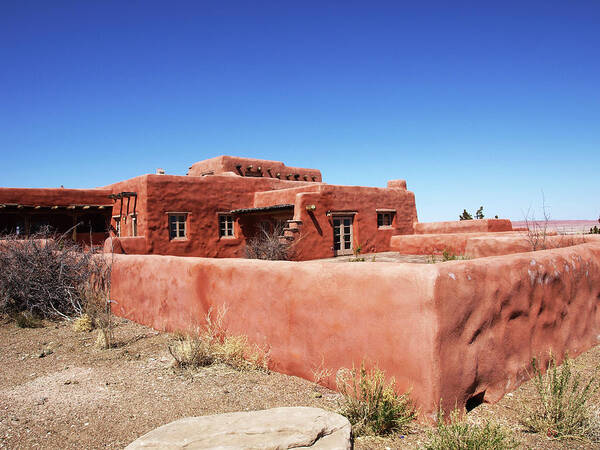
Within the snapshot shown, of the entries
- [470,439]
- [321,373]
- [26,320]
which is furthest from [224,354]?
[26,320]

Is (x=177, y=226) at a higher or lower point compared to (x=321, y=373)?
higher

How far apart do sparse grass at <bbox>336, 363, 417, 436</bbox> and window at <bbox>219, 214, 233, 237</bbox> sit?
13028 millimetres

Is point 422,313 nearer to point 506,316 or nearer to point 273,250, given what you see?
point 506,316

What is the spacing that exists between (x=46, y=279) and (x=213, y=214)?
25.4 feet

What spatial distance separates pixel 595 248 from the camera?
6.04 metres

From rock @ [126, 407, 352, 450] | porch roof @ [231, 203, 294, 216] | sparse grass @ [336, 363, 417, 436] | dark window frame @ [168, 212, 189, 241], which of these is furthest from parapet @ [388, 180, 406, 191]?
rock @ [126, 407, 352, 450]

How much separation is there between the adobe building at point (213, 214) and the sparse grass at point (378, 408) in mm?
10184

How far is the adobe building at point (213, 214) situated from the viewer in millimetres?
14445

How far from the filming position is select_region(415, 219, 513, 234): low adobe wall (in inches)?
651

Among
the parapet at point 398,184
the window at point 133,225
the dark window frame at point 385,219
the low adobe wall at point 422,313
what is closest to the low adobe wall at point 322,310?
the low adobe wall at point 422,313

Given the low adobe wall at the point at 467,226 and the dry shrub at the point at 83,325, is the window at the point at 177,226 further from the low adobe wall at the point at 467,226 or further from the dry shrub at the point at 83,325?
Answer: the low adobe wall at the point at 467,226

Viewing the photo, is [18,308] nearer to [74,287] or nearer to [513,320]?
[74,287]

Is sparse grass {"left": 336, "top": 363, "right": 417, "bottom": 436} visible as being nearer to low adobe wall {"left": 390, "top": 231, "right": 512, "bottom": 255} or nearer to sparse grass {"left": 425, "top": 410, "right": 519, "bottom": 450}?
sparse grass {"left": 425, "top": 410, "right": 519, "bottom": 450}

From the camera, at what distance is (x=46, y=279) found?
Result: 8523 millimetres
